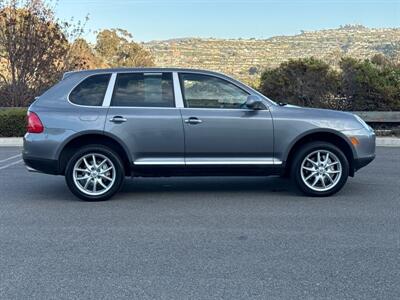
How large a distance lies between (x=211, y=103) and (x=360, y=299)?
394 centimetres

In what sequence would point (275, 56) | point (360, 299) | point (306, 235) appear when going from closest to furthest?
point (360, 299)
point (306, 235)
point (275, 56)

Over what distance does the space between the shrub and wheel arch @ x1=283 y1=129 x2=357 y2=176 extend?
957 cm

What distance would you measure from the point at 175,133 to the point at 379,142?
27.3 feet

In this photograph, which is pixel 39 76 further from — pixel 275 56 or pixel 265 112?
pixel 275 56

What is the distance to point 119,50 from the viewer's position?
44.0 metres

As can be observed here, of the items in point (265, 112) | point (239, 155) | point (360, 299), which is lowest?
point (360, 299)

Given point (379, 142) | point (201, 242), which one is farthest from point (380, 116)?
point (201, 242)

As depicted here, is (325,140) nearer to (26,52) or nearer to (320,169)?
(320,169)

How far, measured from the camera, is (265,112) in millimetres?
7586

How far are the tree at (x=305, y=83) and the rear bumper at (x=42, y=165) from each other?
37.3ft

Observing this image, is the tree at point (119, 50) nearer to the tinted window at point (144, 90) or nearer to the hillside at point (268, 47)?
the hillside at point (268, 47)

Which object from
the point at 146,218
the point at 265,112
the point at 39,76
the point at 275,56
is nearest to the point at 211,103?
the point at 265,112

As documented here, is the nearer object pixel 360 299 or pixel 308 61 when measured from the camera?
pixel 360 299

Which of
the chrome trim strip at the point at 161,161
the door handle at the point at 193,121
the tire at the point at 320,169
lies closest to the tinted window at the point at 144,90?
the door handle at the point at 193,121
